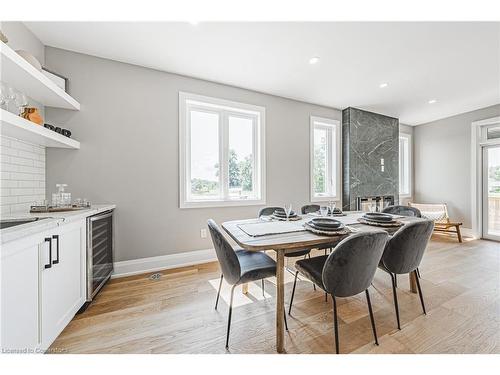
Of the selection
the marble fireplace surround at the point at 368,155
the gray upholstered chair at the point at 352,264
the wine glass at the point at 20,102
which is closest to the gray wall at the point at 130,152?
the wine glass at the point at 20,102

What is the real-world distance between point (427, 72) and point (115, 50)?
3890 millimetres

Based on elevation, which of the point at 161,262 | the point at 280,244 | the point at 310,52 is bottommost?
the point at 161,262

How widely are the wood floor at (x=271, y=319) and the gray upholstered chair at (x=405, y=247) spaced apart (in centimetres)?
30

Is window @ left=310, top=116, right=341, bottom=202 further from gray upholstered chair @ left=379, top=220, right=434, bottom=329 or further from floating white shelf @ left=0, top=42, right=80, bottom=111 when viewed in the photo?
floating white shelf @ left=0, top=42, right=80, bottom=111

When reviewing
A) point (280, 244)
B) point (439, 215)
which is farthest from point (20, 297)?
point (439, 215)

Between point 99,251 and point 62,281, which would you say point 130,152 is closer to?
point 99,251

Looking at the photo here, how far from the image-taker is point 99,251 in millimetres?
2029

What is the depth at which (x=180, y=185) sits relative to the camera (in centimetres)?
274

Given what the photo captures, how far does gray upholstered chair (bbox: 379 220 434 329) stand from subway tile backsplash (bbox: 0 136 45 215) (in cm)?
310

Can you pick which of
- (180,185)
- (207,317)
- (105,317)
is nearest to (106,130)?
(180,185)

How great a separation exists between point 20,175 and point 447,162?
7078mm

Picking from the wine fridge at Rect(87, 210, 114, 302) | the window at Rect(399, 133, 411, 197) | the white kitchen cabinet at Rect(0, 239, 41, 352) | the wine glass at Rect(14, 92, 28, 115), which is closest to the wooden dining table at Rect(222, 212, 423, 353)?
the white kitchen cabinet at Rect(0, 239, 41, 352)

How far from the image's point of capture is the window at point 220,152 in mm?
2842

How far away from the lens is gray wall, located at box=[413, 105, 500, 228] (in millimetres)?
4238
